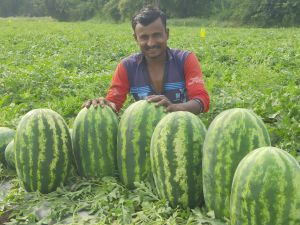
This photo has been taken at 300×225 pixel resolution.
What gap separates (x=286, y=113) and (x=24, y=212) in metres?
2.86

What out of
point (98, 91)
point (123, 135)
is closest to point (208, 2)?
point (98, 91)

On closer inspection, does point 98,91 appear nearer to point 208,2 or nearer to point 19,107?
point 19,107

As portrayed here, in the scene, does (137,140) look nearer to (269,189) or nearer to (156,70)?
(269,189)

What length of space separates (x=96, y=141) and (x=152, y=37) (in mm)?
1380

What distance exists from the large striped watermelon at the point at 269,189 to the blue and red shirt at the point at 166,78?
2219 millimetres

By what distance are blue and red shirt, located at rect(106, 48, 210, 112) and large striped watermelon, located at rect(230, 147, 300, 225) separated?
2.22m

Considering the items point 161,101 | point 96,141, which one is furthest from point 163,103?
point 96,141

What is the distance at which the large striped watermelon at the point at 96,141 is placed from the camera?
343 cm

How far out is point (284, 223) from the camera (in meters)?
2.31

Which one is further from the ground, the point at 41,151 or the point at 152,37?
the point at 152,37

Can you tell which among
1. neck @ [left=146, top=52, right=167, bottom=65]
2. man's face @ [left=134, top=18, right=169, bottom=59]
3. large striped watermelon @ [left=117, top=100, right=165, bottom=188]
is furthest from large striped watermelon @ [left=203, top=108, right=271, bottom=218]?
neck @ [left=146, top=52, right=167, bottom=65]

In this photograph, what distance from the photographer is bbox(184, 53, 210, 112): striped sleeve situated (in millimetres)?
4317

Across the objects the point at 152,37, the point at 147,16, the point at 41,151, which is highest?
the point at 147,16

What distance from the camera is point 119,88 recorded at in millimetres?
4664
